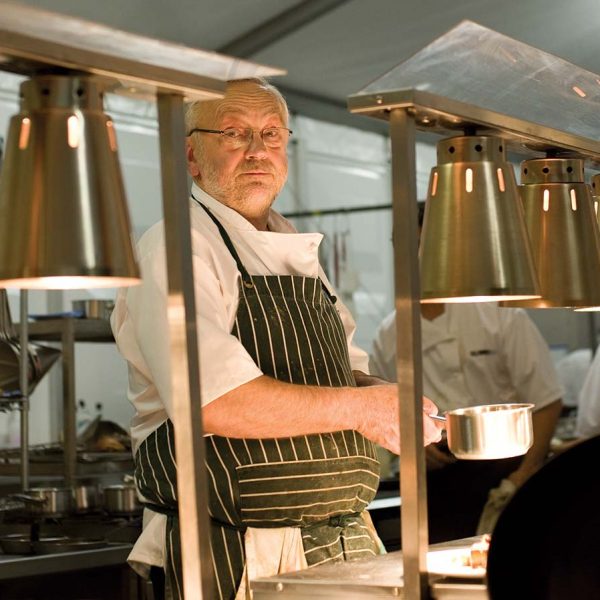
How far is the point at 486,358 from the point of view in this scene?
413 cm

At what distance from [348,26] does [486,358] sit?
2282 mm

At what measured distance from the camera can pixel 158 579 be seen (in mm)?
2180

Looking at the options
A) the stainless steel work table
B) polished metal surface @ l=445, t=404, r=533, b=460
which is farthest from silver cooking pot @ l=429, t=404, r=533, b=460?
the stainless steel work table

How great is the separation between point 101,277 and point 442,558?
0.70 m

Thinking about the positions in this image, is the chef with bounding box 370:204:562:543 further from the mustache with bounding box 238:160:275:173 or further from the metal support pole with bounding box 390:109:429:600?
the metal support pole with bounding box 390:109:429:600

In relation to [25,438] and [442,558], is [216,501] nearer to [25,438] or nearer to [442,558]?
[442,558]

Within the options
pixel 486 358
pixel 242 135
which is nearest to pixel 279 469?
pixel 242 135

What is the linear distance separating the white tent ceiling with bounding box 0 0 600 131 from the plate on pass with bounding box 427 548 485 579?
383cm

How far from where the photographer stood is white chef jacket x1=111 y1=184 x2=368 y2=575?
1.87 m

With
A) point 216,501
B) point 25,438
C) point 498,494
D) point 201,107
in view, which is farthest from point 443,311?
point 216,501

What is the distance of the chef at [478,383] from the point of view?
406 centimetres

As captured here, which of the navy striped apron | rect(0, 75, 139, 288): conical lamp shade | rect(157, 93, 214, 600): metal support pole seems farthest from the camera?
the navy striped apron

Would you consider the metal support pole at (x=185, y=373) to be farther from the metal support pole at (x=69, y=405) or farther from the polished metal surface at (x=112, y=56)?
the metal support pole at (x=69, y=405)

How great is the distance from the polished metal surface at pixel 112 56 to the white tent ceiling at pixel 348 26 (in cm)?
390
